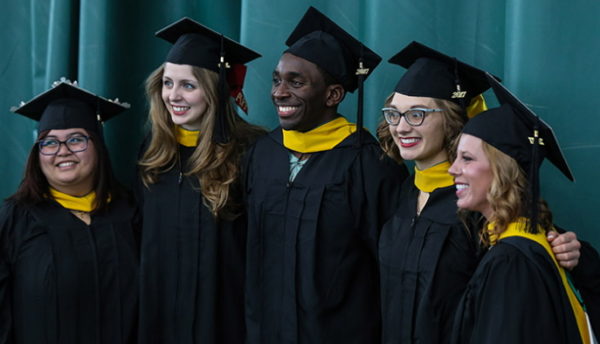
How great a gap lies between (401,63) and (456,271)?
2.51 feet

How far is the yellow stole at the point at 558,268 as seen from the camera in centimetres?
200

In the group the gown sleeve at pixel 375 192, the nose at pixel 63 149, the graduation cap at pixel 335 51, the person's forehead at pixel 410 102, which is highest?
the graduation cap at pixel 335 51

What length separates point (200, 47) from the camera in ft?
9.60

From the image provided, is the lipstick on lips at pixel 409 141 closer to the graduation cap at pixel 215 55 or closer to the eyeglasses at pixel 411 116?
the eyeglasses at pixel 411 116

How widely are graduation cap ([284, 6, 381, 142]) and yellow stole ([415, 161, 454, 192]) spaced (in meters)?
0.33

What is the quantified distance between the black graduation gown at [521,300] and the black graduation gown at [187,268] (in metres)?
1.18

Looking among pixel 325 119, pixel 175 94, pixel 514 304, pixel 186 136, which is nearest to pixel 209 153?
pixel 186 136

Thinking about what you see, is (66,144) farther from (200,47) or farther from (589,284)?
(589,284)

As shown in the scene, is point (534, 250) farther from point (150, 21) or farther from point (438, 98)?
point (150, 21)

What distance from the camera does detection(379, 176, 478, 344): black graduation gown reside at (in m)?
2.29

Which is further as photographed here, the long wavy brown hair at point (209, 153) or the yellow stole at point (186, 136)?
the yellow stole at point (186, 136)

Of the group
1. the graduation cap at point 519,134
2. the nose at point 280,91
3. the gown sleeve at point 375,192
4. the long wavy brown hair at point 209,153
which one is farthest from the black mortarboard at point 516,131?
the long wavy brown hair at point 209,153

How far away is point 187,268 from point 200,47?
0.88 m

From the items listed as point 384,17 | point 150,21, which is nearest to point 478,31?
point 384,17
